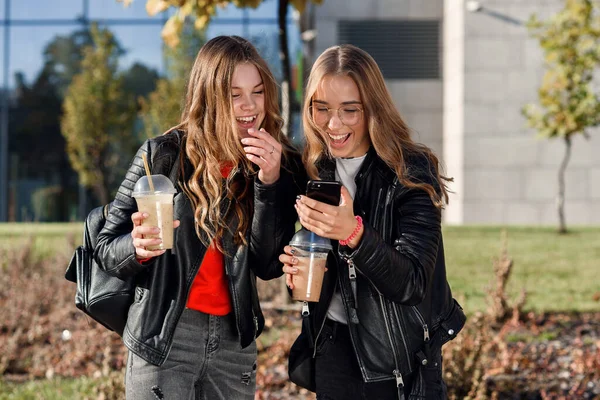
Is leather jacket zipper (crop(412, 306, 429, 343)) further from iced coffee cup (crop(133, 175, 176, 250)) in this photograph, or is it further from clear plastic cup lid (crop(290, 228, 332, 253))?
iced coffee cup (crop(133, 175, 176, 250))

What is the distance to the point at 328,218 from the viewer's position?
6.97ft

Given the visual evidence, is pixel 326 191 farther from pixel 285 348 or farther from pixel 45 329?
pixel 45 329

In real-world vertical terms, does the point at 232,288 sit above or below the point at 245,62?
below

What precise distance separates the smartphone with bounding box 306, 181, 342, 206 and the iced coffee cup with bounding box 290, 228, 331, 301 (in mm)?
165

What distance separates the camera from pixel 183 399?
2447mm

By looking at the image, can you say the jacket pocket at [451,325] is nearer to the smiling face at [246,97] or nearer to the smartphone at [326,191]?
the smartphone at [326,191]

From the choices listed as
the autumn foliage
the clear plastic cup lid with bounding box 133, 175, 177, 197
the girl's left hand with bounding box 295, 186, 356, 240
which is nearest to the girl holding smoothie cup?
the clear plastic cup lid with bounding box 133, 175, 177, 197

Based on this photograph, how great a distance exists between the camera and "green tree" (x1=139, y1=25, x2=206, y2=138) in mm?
19359

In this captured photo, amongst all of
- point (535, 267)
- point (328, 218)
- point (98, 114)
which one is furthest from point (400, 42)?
point (328, 218)

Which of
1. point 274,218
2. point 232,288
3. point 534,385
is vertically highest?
point 274,218

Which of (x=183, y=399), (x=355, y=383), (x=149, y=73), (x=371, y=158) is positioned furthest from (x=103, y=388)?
(x=149, y=73)

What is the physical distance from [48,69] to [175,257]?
2145 centimetres

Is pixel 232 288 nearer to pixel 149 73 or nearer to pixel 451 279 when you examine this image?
pixel 451 279

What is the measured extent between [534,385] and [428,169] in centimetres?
282
